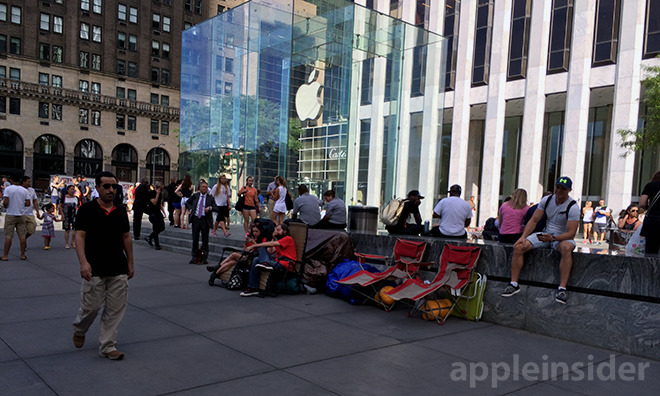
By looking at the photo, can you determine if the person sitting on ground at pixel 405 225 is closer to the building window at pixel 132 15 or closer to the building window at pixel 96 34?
the building window at pixel 96 34

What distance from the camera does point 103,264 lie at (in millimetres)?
4957

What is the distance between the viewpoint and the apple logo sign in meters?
17.2

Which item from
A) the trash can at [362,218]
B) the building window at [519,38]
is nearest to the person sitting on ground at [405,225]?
the trash can at [362,218]

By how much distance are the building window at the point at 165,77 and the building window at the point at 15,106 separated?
16.5 metres

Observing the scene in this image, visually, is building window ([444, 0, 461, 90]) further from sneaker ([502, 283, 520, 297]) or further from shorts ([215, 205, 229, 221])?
sneaker ([502, 283, 520, 297])

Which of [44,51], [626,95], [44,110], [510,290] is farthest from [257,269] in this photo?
[44,51]

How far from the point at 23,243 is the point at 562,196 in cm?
1099

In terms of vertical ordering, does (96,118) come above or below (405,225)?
above

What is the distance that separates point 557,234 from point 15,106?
58175 mm

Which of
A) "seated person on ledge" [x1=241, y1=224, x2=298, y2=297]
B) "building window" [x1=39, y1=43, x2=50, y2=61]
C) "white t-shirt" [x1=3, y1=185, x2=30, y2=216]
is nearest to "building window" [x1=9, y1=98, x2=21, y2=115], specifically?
"building window" [x1=39, y1=43, x2=50, y2=61]

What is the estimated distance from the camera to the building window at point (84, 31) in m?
56.5

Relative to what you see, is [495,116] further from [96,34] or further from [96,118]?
[96,34]

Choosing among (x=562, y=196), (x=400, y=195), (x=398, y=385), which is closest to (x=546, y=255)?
(x=562, y=196)

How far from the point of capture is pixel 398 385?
446cm
